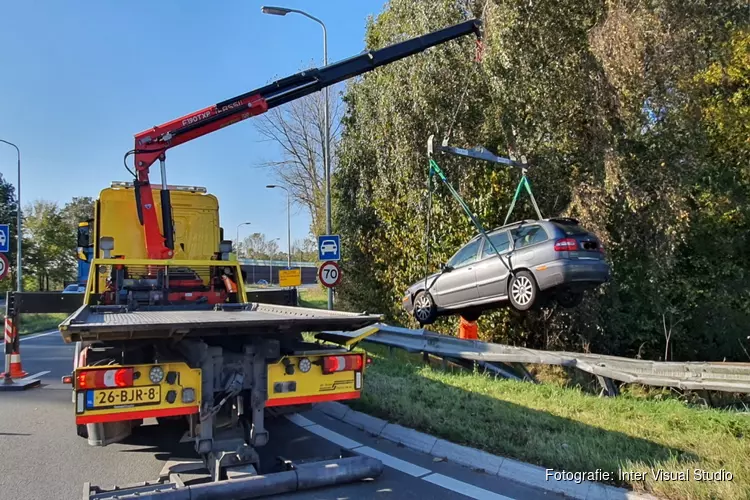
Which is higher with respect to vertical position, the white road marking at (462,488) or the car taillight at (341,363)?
the car taillight at (341,363)

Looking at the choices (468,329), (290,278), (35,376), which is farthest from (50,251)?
(468,329)

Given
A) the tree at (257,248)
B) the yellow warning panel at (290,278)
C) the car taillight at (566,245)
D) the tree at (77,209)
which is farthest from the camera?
the tree at (257,248)

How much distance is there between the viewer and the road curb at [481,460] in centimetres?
429

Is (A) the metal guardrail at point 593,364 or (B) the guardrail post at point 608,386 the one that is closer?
(A) the metal guardrail at point 593,364

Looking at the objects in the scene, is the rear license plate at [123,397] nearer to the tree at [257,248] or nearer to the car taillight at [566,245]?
the car taillight at [566,245]

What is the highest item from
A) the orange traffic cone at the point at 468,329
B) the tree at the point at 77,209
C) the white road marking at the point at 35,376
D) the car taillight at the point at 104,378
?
the tree at the point at 77,209

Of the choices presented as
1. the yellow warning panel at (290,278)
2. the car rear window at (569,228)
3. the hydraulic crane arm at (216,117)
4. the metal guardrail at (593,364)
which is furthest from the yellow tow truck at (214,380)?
the yellow warning panel at (290,278)

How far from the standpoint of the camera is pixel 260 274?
229 feet

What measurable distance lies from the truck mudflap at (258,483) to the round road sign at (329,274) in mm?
7304

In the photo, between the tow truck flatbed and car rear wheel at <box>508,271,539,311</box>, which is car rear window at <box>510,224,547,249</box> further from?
the tow truck flatbed

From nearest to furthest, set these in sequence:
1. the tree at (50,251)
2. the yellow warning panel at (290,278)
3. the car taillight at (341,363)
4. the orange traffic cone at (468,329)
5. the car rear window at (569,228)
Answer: the car taillight at (341,363)
the car rear window at (569,228)
the orange traffic cone at (468,329)
the yellow warning panel at (290,278)
the tree at (50,251)

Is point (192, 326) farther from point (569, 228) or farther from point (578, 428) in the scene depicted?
point (569, 228)

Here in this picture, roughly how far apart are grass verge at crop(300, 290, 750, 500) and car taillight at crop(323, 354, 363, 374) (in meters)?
1.28

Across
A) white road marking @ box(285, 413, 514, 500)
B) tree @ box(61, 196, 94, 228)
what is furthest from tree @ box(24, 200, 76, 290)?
white road marking @ box(285, 413, 514, 500)
